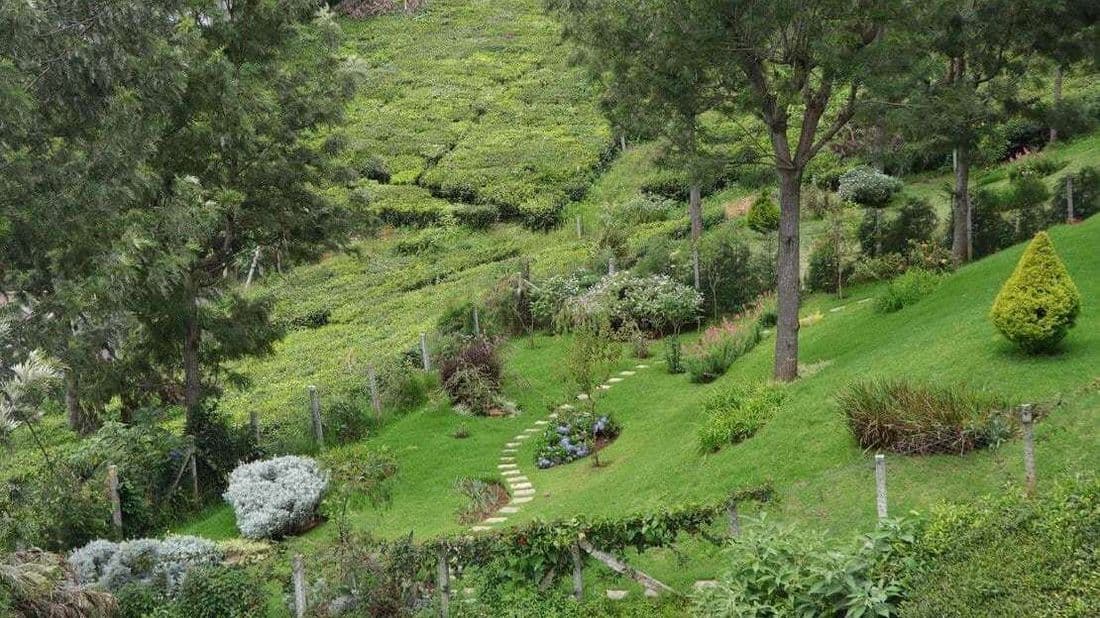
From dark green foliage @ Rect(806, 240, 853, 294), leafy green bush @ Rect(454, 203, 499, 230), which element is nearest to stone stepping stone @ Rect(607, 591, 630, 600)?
dark green foliage @ Rect(806, 240, 853, 294)

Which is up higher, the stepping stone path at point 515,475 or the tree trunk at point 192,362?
the tree trunk at point 192,362

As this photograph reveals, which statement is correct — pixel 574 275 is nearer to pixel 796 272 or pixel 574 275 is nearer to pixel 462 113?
pixel 796 272

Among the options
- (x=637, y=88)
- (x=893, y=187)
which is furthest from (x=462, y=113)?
(x=637, y=88)

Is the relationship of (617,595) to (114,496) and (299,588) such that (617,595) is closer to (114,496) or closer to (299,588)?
(299,588)

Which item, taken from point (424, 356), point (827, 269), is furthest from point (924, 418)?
point (424, 356)

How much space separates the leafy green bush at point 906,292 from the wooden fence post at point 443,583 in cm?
1105

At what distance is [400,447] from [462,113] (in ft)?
125

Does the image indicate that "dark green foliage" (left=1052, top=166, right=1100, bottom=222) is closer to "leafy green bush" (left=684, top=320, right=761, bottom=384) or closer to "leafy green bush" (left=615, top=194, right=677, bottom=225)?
"leafy green bush" (left=684, top=320, right=761, bottom=384)

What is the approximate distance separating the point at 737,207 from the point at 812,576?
24.5 m

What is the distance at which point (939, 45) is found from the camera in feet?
65.8

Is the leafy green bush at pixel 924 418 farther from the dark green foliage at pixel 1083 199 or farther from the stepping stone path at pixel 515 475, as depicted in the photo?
the dark green foliage at pixel 1083 199

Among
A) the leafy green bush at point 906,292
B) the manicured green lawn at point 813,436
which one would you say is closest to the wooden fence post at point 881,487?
the manicured green lawn at point 813,436

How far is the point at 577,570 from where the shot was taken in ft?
36.0

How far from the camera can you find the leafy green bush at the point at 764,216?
28828mm
